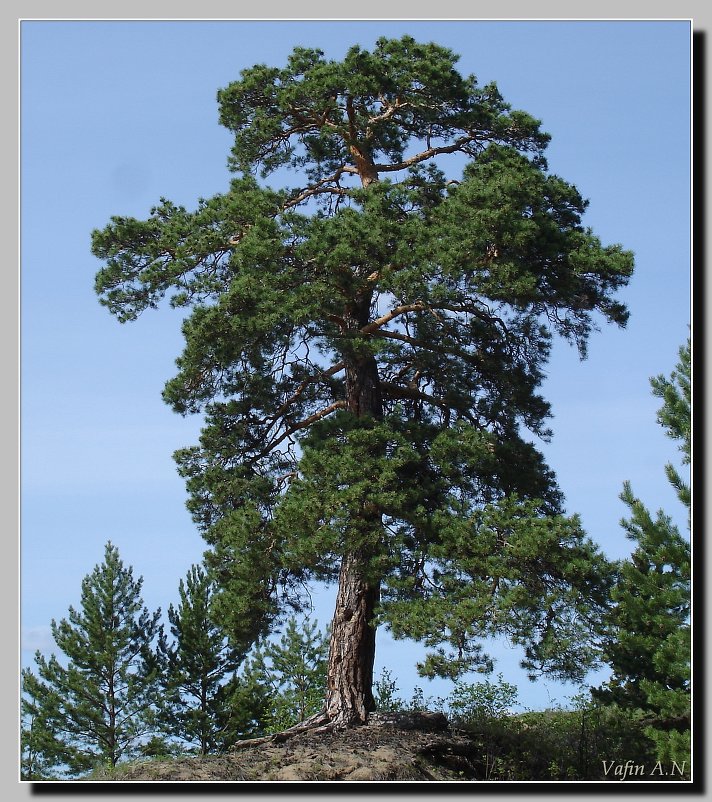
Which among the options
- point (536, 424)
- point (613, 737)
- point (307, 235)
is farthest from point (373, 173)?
point (613, 737)

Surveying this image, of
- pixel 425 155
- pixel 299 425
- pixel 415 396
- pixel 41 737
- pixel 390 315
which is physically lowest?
pixel 41 737

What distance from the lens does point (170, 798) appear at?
32.1ft

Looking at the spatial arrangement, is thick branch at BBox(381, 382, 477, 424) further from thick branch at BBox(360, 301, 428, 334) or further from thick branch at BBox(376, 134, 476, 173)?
thick branch at BBox(376, 134, 476, 173)

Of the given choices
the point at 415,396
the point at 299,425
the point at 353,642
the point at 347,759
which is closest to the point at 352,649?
the point at 353,642

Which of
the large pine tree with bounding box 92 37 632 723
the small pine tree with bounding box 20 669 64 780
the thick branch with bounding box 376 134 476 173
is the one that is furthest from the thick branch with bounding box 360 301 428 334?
the small pine tree with bounding box 20 669 64 780

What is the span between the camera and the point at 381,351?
1241 centimetres

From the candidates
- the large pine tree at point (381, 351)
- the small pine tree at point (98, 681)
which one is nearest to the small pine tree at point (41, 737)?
the small pine tree at point (98, 681)

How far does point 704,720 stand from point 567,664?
5.28 feet

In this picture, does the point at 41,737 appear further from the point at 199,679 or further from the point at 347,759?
the point at 347,759

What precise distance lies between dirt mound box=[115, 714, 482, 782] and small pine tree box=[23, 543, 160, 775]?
6885 millimetres

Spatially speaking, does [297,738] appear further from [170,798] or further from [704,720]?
[704,720]

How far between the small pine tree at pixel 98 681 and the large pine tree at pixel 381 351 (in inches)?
210

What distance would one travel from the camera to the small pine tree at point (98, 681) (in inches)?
715

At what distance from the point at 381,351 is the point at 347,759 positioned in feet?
15.9
